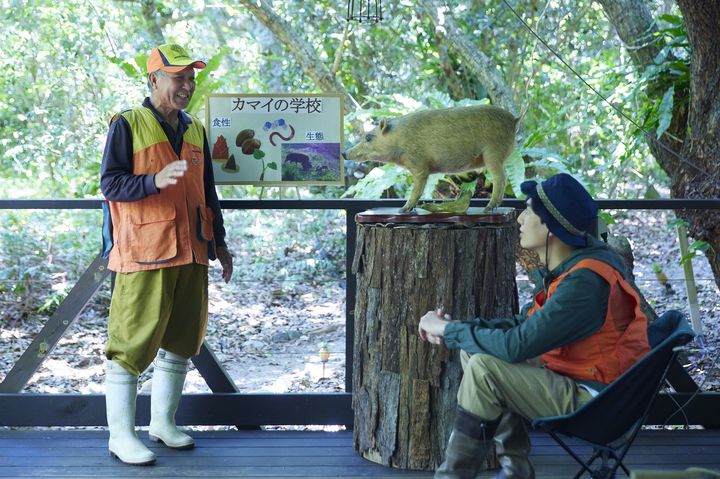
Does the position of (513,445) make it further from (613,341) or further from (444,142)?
(444,142)

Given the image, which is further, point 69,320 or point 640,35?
point 640,35

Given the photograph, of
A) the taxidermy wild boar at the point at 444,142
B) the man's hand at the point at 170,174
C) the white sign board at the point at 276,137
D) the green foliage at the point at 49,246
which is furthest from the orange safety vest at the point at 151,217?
the green foliage at the point at 49,246

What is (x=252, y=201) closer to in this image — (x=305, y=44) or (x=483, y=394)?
(x=483, y=394)

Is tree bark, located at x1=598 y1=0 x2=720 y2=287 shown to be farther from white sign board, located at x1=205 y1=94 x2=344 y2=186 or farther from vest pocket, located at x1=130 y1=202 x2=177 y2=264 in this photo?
vest pocket, located at x1=130 y1=202 x2=177 y2=264

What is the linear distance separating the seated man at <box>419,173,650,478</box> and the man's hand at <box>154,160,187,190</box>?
100 centimetres

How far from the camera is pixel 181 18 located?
9.28m

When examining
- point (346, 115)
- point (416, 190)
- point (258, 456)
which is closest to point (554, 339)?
point (416, 190)

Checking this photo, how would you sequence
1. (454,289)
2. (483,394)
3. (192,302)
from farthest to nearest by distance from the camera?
1. (192,302)
2. (454,289)
3. (483,394)

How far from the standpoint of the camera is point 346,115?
6207 mm

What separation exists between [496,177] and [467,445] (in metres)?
1.11

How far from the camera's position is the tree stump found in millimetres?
2961

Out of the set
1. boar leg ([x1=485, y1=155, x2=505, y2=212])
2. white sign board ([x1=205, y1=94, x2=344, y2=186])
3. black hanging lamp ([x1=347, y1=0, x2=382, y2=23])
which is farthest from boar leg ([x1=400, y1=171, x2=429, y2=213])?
black hanging lamp ([x1=347, y1=0, x2=382, y2=23])

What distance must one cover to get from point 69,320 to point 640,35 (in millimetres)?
3977

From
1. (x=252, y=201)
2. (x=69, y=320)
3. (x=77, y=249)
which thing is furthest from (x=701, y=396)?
(x=77, y=249)
